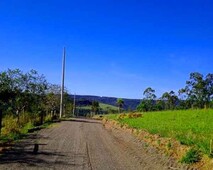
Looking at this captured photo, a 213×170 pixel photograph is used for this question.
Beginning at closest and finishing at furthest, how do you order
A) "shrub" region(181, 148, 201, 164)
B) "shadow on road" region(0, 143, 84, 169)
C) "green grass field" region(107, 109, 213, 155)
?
1. "shadow on road" region(0, 143, 84, 169)
2. "shrub" region(181, 148, 201, 164)
3. "green grass field" region(107, 109, 213, 155)

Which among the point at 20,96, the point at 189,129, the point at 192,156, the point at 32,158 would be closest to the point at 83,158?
the point at 32,158

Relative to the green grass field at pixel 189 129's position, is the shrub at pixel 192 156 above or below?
below

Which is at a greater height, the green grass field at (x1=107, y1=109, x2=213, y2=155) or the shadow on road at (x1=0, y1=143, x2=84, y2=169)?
the green grass field at (x1=107, y1=109, x2=213, y2=155)

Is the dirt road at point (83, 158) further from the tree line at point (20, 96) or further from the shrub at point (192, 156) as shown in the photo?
the tree line at point (20, 96)

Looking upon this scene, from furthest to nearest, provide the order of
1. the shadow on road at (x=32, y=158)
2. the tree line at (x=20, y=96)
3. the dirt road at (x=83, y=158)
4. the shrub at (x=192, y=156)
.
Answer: the tree line at (x=20, y=96), the shrub at (x=192, y=156), the dirt road at (x=83, y=158), the shadow on road at (x=32, y=158)

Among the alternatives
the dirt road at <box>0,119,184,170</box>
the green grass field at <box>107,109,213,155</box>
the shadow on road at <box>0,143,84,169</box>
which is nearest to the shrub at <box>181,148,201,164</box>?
the green grass field at <box>107,109,213,155</box>

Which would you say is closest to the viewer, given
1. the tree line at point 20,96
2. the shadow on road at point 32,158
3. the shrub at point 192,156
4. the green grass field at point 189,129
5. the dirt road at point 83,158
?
the shadow on road at point 32,158

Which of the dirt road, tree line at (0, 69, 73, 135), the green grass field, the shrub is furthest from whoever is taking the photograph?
tree line at (0, 69, 73, 135)

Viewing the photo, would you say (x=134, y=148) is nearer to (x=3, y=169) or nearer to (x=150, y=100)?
(x=3, y=169)

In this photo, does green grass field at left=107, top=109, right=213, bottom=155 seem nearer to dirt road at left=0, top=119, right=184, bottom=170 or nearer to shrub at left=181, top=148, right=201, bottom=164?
shrub at left=181, top=148, right=201, bottom=164

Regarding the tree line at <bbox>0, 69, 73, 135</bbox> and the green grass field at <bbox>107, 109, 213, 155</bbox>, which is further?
the tree line at <bbox>0, 69, 73, 135</bbox>

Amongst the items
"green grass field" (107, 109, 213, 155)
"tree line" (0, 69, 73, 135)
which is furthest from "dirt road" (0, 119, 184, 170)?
"tree line" (0, 69, 73, 135)

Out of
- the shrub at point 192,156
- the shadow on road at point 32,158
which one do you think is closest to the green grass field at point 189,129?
the shrub at point 192,156

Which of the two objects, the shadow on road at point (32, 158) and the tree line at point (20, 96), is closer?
the shadow on road at point (32, 158)
